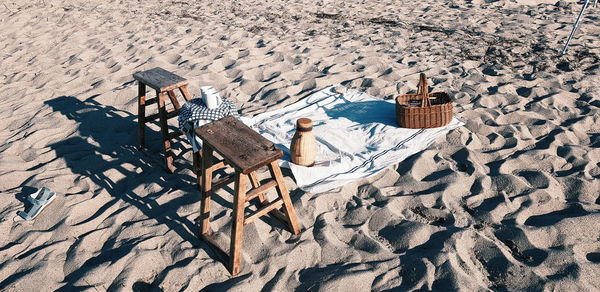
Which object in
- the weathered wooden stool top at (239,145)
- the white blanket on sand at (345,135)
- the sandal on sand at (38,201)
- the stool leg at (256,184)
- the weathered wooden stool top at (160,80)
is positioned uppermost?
the weathered wooden stool top at (160,80)

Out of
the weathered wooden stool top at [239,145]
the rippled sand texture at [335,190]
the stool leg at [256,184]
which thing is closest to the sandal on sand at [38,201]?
the rippled sand texture at [335,190]

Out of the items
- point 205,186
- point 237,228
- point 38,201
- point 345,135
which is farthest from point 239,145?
point 38,201

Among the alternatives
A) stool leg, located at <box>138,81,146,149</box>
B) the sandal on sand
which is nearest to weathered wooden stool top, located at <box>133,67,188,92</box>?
stool leg, located at <box>138,81,146,149</box>

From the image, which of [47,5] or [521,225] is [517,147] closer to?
[521,225]

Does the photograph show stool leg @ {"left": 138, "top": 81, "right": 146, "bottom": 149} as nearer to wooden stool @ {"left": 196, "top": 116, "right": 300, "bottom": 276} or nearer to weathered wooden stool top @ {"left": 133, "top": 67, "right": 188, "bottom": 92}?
weathered wooden stool top @ {"left": 133, "top": 67, "right": 188, "bottom": 92}

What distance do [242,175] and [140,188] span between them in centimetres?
133

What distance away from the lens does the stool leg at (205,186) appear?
8.49 ft

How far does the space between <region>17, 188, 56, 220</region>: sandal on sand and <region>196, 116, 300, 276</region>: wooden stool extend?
1.34 meters

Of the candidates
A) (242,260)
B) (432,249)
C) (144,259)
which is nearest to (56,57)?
(144,259)

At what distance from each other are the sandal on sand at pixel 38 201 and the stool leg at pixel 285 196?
73.6 inches

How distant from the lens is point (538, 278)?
2205 mm

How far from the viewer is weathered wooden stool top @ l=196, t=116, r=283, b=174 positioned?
7.53 feet

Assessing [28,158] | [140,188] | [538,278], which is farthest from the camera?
[28,158]

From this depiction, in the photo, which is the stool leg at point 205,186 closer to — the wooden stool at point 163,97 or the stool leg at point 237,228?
the stool leg at point 237,228
